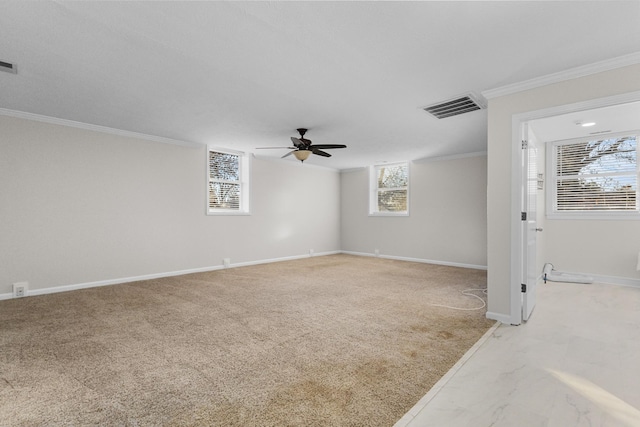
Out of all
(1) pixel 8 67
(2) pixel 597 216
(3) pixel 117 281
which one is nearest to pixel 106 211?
(3) pixel 117 281

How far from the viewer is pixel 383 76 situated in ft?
9.31

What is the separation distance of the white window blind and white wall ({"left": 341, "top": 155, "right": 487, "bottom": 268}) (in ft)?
3.92

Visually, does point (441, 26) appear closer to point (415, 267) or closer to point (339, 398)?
point (339, 398)

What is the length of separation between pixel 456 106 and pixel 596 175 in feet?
10.5

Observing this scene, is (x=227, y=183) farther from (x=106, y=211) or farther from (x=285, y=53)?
(x=285, y=53)

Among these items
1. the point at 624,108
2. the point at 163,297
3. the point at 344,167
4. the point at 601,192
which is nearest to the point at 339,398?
the point at 163,297

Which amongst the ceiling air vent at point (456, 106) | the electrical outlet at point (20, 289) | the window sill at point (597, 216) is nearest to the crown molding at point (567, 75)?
the ceiling air vent at point (456, 106)

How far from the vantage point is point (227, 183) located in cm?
613

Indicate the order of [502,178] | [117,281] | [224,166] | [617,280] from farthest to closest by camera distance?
[224,166] → [117,281] → [617,280] → [502,178]

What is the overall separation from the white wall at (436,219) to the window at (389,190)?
0.54 feet

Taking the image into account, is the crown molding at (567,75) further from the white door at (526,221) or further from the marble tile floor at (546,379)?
the marble tile floor at (546,379)

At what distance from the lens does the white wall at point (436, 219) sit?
6.12 meters

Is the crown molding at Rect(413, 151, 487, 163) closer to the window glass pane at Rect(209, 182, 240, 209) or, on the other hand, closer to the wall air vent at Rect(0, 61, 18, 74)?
the window glass pane at Rect(209, 182, 240, 209)

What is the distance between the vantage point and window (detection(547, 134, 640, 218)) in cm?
459
